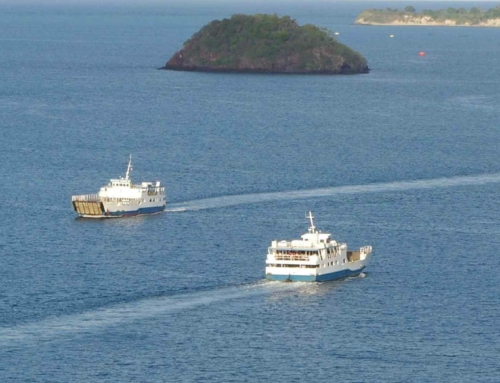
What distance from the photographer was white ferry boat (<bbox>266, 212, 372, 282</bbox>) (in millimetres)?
100750

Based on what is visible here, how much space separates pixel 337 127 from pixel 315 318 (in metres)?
97.9

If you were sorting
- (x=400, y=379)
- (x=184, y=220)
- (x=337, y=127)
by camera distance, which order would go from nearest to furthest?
1. (x=400, y=379)
2. (x=184, y=220)
3. (x=337, y=127)

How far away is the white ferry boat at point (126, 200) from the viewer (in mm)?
124688

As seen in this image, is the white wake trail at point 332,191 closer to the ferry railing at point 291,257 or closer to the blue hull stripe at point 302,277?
the blue hull stripe at point 302,277

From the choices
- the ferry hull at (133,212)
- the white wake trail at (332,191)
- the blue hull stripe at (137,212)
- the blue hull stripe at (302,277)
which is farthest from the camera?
the white wake trail at (332,191)

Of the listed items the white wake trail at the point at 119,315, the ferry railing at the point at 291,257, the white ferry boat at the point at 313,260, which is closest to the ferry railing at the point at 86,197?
the white ferry boat at the point at 313,260

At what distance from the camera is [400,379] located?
80.8m

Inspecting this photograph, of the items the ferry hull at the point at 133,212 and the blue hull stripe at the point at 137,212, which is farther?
the blue hull stripe at the point at 137,212

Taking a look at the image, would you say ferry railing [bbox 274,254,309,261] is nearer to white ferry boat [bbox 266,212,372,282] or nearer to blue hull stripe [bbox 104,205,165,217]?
white ferry boat [bbox 266,212,372,282]

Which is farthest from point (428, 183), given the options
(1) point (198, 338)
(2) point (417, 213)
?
(1) point (198, 338)

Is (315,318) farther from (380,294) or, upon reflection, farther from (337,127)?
(337,127)

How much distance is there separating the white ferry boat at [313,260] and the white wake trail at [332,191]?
79.2ft

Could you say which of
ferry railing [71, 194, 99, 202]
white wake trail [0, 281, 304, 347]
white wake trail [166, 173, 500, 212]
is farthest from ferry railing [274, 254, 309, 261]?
ferry railing [71, 194, 99, 202]

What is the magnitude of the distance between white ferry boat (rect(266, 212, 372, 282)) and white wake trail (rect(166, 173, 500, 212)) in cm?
2413
